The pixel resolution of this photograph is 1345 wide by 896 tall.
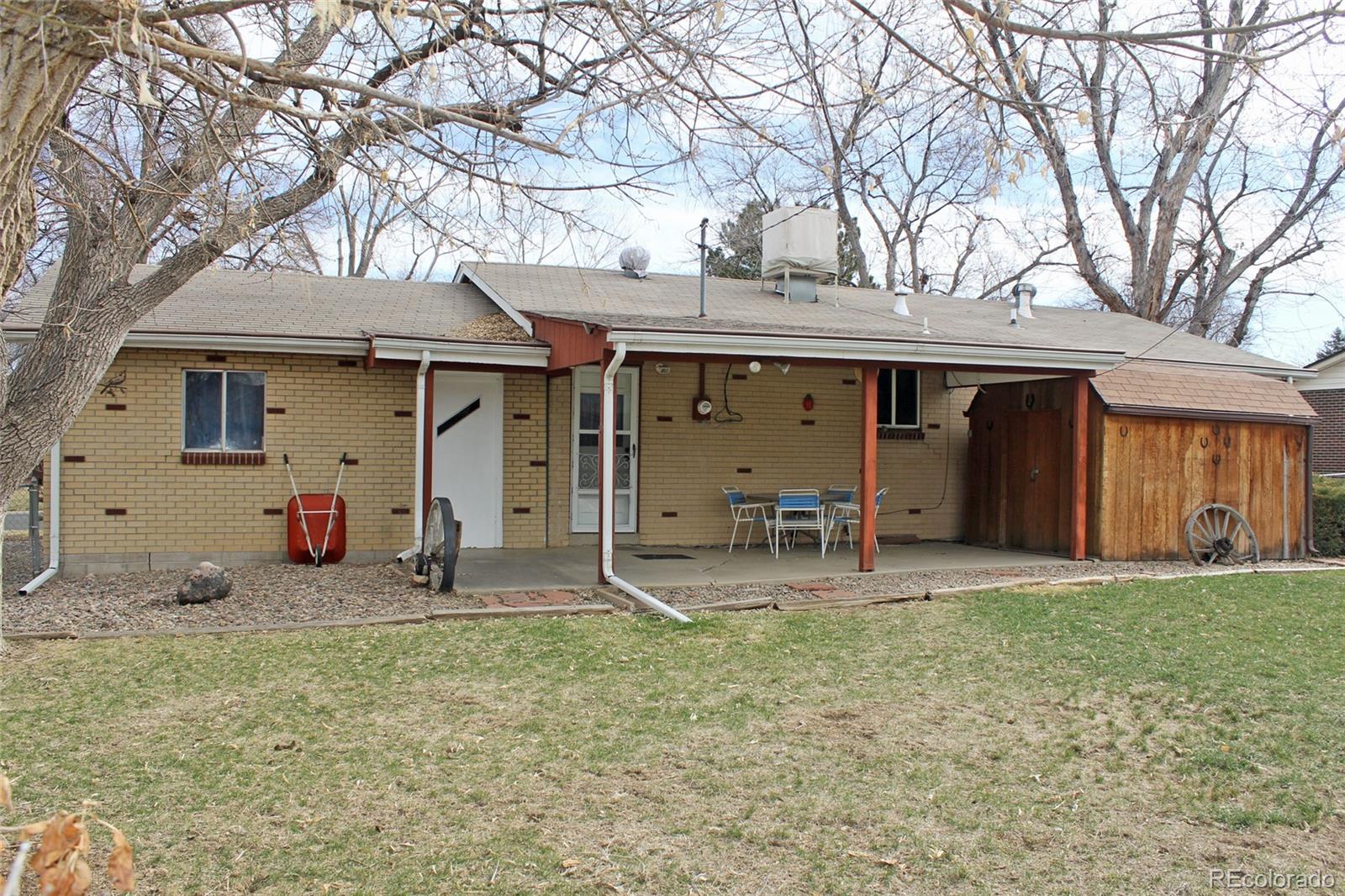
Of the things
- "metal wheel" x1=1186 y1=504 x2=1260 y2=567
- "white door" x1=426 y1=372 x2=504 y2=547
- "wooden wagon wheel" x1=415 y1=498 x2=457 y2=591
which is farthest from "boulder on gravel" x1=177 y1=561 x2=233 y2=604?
"metal wheel" x1=1186 y1=504 x2=1260 y2=567

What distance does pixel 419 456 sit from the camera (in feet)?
35.0

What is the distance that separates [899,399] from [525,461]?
207 inches

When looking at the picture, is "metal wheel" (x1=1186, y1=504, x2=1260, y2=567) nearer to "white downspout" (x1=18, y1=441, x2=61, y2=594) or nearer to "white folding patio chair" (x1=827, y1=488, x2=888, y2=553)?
"white folding patio chair" (x1=827, y1=488, x2=888, y2=553)

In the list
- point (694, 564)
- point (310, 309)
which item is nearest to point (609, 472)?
point (694, 564)

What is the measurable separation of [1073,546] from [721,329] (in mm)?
5105

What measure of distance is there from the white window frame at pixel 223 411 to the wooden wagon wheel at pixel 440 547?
2.47 meters

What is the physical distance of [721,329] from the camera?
9.14 metres

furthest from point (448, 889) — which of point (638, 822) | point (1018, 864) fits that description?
point (1018, 864)

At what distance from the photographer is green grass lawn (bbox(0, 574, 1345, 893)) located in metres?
3.86

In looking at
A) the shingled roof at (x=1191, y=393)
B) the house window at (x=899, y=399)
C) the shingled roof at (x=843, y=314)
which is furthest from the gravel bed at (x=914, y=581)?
the house window at (x=899, y=399)

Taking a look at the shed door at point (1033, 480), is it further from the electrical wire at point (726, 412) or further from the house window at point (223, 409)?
the house window at point (223, 409)

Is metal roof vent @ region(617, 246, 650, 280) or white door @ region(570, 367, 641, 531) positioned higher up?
metal roof vent @ region(617, 246, 650, 280)

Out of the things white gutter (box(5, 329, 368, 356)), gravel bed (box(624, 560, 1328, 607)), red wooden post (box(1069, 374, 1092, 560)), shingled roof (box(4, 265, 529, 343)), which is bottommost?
gravel bed (box(624, 560, 1328, 607))

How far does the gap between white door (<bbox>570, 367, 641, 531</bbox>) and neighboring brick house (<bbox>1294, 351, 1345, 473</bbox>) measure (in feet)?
51.2
